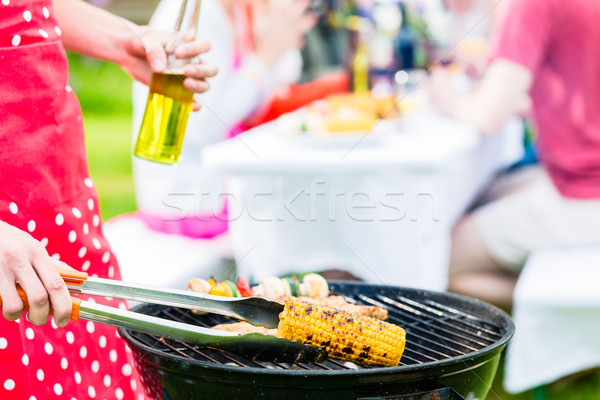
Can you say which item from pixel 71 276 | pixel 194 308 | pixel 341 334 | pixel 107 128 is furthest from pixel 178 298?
pixel 107 128

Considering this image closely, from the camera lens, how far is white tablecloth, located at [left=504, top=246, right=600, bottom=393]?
8.52ft

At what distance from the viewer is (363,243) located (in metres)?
3.04

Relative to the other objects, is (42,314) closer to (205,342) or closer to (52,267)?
(52,267)

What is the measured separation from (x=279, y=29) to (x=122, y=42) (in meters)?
2.15

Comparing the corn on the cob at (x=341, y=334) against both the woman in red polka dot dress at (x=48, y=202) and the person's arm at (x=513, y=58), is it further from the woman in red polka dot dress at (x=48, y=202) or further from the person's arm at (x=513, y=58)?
the person's arm at (x=513, y=58)

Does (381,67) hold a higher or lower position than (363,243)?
higher

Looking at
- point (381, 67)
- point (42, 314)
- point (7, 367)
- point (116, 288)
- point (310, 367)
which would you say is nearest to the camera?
point (42, 314)

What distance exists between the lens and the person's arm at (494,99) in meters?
2.99

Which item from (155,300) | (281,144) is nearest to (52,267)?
(155,300)

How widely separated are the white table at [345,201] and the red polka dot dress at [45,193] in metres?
1.55

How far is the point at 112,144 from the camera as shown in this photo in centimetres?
848

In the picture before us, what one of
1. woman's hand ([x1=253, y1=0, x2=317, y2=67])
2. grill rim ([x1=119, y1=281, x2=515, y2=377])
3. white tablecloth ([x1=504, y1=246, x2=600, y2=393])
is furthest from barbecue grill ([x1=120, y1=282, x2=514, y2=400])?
woman's hand ([x1=253, y1=0, x2=317, y2=67])

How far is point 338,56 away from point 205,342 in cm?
480

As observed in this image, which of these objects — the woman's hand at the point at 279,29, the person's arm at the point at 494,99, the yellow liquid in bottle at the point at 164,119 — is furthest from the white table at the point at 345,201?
the yellow liquid in bottle at the point at 164,119
